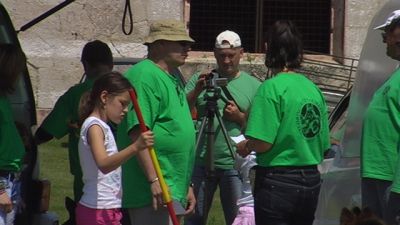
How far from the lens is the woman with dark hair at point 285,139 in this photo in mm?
6484

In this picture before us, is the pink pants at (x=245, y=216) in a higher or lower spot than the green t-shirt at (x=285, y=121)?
lower

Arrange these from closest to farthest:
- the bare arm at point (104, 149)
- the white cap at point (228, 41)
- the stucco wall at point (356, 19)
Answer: the bare arm at point (104, 149)
the white cap at point (228, 41)
the stucco wall at point (356, 19)

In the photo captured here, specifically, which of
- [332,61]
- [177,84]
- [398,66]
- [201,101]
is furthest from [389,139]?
[332,61]

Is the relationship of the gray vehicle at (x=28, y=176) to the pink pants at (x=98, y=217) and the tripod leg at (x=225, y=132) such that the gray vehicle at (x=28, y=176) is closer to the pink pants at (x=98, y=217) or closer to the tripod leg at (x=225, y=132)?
the pink pants at (x=98, y=217)

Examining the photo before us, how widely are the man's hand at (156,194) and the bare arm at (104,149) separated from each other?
0.29m

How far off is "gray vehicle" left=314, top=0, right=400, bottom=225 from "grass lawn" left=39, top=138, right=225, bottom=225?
3486 mm

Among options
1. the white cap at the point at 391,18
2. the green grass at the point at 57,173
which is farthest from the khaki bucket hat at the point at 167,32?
the green grass at the point at 57,173

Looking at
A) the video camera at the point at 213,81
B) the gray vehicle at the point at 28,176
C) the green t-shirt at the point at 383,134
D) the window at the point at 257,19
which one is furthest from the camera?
the window at the point at 257,19

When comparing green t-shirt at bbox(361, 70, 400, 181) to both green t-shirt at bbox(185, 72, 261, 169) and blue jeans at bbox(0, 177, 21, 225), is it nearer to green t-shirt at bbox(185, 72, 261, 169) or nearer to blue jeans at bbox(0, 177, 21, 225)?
blue jeans at bbox(0, 177, 21, 225)

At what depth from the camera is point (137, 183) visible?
6594mm

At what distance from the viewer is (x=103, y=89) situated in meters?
6.45

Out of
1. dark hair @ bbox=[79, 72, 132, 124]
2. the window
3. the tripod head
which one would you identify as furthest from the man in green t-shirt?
the window

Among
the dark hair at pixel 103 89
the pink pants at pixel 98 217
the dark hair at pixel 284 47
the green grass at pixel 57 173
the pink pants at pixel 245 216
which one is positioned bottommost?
the green grass at pixel 57 173

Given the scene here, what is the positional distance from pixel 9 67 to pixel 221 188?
242cm
